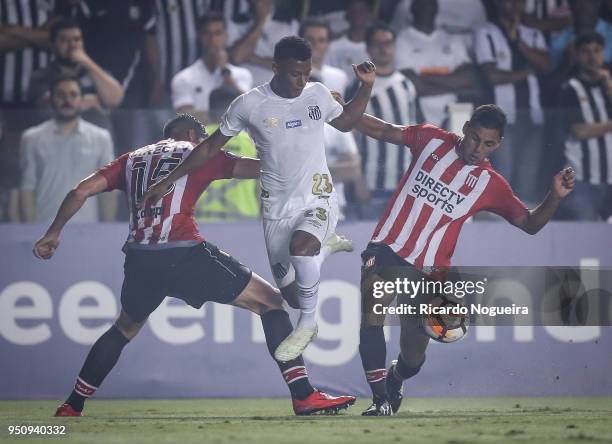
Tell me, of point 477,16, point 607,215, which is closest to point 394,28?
point 477,16

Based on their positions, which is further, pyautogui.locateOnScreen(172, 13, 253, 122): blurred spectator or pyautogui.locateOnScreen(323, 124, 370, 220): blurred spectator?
pyautogui.locateOnScreen(172, 13, 253, 122): blurred spectator

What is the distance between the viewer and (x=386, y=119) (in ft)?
38.5

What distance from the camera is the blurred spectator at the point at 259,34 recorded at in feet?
41.8

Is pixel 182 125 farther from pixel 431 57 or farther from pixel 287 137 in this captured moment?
pixel 431 57

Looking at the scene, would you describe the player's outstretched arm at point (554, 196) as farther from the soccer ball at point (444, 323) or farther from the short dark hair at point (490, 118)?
the soccer ball at point (444, 323)

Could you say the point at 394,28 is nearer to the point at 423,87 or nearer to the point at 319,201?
the point at 423,87

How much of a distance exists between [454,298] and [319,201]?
Result: 1.90 meters

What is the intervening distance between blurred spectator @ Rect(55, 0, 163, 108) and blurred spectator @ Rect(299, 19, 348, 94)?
4.85 feet

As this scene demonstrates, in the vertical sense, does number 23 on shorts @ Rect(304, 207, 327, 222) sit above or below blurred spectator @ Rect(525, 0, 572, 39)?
below

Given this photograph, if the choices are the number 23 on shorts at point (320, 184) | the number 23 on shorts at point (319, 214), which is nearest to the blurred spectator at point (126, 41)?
the number 23 on shorts at point (320, 184)

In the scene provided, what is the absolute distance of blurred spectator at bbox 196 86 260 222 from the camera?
11.4m

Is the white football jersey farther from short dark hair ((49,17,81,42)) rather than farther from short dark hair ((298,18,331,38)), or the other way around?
short dark hair ((49,17,81,42))

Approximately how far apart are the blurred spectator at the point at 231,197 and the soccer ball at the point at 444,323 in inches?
83.3

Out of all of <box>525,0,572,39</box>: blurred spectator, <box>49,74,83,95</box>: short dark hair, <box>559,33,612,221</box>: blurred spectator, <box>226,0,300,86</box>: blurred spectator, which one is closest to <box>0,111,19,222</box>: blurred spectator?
<box>49,74,83,95</box>: short dark hair
